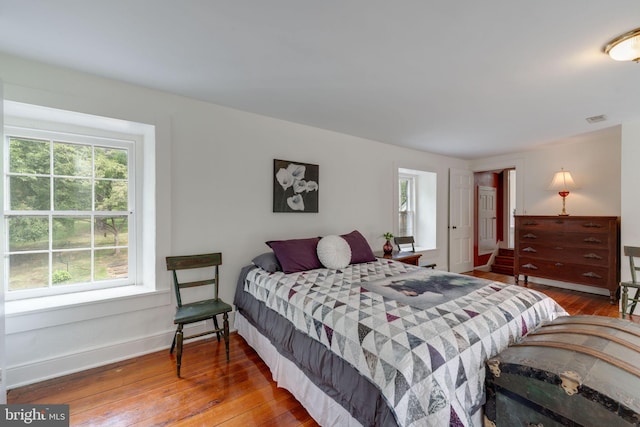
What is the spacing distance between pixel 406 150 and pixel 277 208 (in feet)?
8.47

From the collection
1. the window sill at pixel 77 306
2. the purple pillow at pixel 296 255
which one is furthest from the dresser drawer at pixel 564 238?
the window sill at pixel 77 306

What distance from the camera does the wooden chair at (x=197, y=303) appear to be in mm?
2049

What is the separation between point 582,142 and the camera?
13.3 feet

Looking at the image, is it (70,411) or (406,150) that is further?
(406,150)

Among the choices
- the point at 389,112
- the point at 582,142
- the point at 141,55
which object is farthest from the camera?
the point at 582,142

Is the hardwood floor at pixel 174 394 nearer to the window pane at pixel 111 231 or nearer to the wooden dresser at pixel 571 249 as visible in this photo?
the window pane at pixel 111 231

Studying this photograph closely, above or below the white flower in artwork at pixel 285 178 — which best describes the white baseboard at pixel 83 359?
below

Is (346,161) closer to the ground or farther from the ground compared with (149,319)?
farther from the ground

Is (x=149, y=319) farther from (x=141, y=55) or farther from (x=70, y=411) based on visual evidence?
(x=141, y=55)

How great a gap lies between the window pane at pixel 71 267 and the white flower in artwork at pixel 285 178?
1890 mm

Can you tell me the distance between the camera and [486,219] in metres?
5.90

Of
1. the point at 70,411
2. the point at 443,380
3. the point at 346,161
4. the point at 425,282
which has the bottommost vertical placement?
the point at 70,411

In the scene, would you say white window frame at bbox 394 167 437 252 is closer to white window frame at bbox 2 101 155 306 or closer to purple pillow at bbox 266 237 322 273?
purple pillow at bbox 266 237 322 273

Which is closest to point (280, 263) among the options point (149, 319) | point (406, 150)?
point (149, 319)
